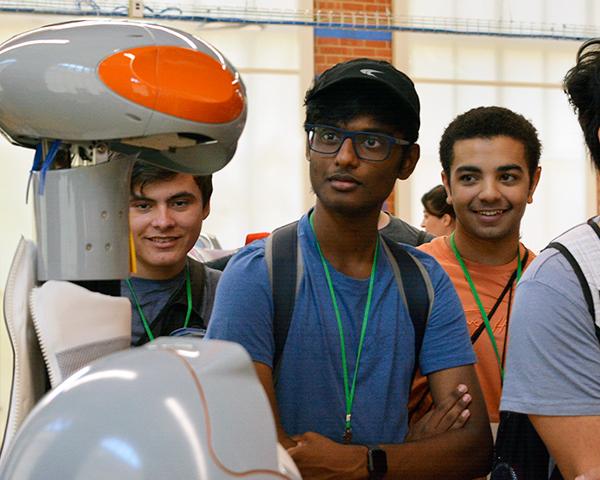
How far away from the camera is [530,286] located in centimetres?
126

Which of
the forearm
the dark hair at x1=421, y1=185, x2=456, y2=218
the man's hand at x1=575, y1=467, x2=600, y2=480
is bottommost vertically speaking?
the forearm

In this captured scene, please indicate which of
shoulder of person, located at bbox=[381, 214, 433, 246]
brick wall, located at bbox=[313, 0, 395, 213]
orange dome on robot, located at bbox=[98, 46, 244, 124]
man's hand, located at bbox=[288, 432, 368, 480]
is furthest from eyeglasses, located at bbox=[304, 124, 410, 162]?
brick wall, located at bbox=[313, 0, 395, 213]

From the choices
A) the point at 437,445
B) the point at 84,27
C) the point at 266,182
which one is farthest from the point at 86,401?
the point at 266,182

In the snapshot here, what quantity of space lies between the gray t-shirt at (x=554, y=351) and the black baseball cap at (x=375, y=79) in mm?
331

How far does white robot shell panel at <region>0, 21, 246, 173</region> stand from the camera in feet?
2.45

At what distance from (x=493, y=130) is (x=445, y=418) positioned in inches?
29.2

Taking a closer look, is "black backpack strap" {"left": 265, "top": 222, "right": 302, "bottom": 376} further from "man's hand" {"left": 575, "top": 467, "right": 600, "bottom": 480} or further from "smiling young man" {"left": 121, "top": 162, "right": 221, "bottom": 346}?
"man's hand" {"left": 575, "top": 467, "right": 600, "bottom": 480}

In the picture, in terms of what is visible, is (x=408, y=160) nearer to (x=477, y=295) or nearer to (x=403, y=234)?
(x=477, y=295)

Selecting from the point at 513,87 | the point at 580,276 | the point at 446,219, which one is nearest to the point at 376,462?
the point at 580,276

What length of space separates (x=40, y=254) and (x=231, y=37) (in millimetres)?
5657

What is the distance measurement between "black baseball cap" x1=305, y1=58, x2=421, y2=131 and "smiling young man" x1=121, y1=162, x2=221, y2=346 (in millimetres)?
355

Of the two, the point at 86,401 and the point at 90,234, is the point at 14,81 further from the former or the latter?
the point at 86,401

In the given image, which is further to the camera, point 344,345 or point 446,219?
point 446,219

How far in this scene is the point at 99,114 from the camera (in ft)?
2.47
